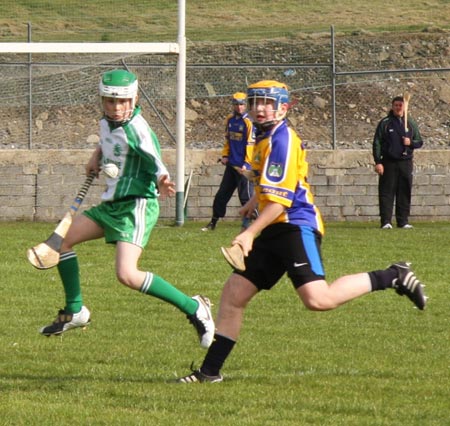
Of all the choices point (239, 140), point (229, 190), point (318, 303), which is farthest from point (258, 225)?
point (229, 190)

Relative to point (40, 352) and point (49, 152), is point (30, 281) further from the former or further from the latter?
point (49, 152)

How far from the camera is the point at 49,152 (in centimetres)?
2048

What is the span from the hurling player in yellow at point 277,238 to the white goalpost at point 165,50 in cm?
947

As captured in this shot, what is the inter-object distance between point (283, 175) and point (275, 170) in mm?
51

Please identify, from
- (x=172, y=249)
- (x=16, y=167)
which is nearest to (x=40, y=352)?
(x=172, y=249)

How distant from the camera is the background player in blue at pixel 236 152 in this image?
57.3 ft

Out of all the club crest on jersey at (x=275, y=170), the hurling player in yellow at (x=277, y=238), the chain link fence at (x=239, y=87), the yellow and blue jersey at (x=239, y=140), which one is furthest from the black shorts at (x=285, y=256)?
the chain link fence at (x=239, y=87)

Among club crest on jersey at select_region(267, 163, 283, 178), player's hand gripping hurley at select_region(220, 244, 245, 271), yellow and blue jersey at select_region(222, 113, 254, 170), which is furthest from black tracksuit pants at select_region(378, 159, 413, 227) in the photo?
player's hand gripping hurley at select_region(220, 244, 245, 271)

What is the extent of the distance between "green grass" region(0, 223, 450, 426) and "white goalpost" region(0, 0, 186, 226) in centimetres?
372

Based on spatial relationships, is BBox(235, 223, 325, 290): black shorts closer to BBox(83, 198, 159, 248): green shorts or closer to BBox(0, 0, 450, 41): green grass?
BBox(83, 198, 159, 248): green shorts

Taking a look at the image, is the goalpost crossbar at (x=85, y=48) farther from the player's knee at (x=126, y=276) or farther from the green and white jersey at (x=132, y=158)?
the player's knee at (x=126, y=276)

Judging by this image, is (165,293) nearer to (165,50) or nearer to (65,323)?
(65,323)

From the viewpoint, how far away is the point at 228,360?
8.48m

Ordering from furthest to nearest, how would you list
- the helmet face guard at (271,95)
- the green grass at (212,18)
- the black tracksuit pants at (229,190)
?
the green grass at (212,18) → the black tracksuit pants at (229,190) → the helmet face guard at (271,95)
